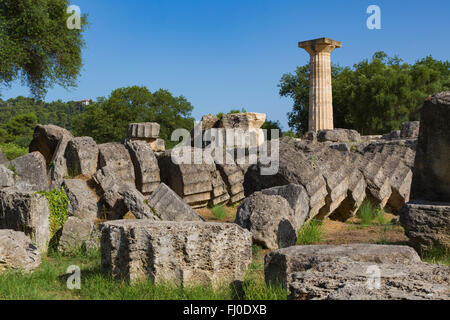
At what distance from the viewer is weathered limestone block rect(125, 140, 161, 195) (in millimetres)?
9070

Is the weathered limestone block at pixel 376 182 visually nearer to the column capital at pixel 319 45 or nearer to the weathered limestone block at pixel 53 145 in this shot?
the weathered limestone block at pixel 53 145

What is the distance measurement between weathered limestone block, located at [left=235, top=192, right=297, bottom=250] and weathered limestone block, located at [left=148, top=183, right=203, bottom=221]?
107 centimetres

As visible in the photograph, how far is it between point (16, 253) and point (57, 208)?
173 cm

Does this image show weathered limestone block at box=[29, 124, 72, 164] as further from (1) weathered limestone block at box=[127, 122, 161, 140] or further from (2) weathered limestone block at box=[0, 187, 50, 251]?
(2) weathered limestone block at box=[0, 187, 50, 251]

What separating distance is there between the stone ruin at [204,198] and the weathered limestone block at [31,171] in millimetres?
17

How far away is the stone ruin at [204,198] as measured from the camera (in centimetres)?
444

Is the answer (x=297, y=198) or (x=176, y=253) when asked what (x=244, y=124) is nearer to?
(x=297, y=198)

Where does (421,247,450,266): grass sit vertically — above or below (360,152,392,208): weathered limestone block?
below

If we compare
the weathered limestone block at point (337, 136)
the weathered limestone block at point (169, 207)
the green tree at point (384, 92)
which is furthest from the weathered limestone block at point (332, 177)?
the green tree at point (384, 92)

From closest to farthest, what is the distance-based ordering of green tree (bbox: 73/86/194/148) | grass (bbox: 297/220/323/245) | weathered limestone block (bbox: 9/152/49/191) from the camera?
1. grass (bbox: 297/220/323/245)
2. weathered limestone block (bbox: 9/152/49/191)
3. green tree (bbox: 73/86/194/148)

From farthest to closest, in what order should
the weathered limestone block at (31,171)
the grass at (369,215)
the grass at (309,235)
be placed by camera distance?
1. the grass at (369,215)
2. the weathered limestone block at (31,171)
3. the grass at (309,235)

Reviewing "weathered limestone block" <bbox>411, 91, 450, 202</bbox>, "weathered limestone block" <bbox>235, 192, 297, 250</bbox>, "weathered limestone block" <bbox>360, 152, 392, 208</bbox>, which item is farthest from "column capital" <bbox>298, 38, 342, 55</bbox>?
"weathered limestone block" <bbox>235, 192, 297, 250</bbox>

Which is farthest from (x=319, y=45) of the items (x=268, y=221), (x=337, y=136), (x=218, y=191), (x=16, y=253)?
(x=16, y=253)
